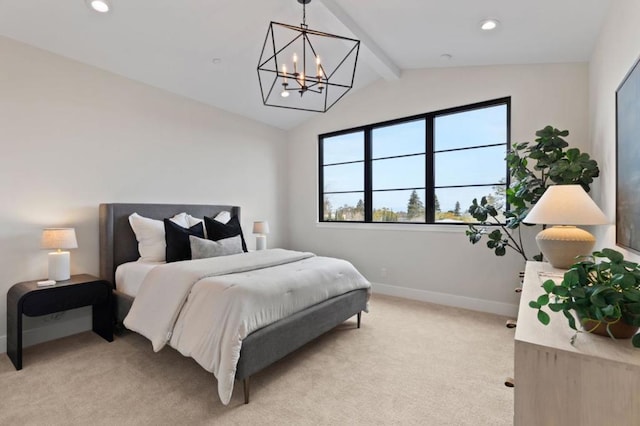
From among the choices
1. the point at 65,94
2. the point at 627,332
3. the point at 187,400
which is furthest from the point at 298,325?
the point at 65,94

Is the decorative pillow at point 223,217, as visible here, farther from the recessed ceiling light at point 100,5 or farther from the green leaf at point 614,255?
the green leaf at point 614,255

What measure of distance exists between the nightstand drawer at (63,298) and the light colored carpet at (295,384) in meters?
0.41

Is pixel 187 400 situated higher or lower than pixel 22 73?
lower

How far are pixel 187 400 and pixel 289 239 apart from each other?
11.9ft

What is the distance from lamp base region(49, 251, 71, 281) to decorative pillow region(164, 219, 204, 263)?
0.82 metres

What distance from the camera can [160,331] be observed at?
225cm

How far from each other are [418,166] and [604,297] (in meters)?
3.47

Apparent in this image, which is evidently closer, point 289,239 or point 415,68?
point 415,68

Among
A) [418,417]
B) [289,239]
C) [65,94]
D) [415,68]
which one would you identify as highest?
[415,68]

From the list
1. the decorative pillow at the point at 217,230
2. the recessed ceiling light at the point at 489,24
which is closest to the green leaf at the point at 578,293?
the recessed ceiling light at the point at 489,24

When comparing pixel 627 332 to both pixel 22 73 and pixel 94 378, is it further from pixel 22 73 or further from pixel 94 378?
pixel 22 73

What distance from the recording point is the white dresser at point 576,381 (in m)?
0.81

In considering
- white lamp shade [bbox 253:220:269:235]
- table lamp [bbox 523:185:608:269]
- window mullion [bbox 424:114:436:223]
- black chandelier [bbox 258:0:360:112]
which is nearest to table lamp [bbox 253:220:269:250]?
white lamp shade [bbox 253:220:269:235]

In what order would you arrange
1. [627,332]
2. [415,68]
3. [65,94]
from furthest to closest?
[415,68], [65,94], [627,332]
